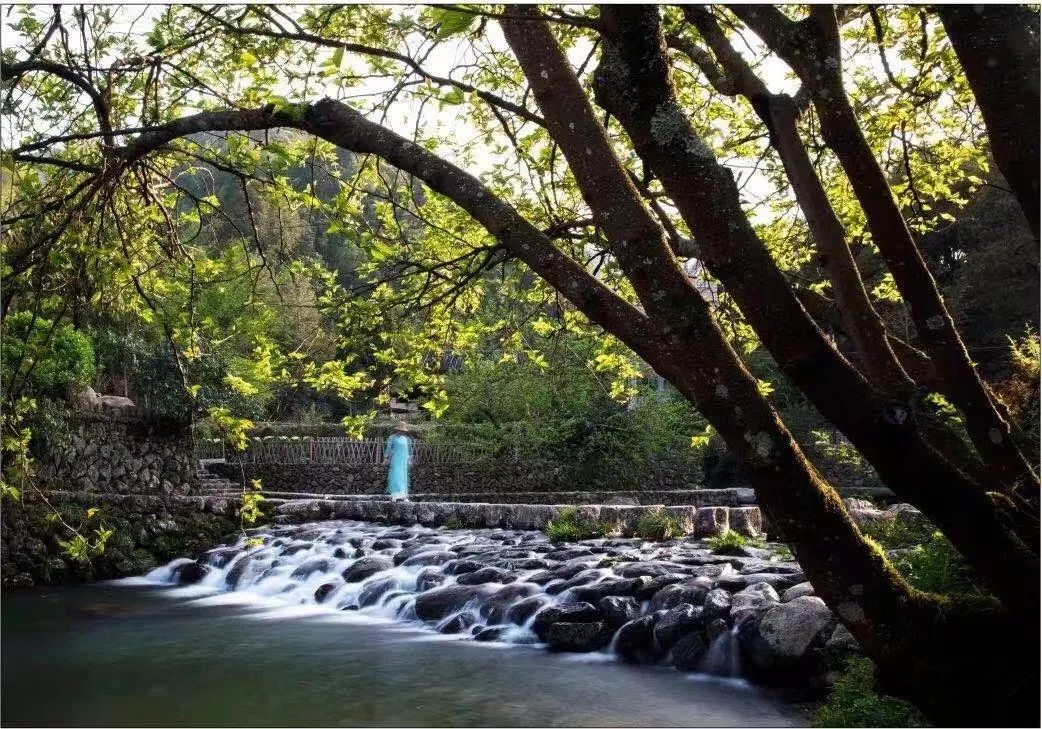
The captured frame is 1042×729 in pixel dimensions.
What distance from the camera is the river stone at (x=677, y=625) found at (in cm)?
798

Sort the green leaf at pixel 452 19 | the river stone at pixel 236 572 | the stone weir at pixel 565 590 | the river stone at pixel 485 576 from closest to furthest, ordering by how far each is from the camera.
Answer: the green leaf at pixel 452 19, the stone weir at pixel 565 590, the river stone at pixel 485 576, the river stone at pixel 236 572

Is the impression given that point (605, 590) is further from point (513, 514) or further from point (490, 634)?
point (513, 514)

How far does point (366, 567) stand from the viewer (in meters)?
12.2

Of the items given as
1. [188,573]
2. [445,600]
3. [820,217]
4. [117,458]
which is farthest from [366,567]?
[820,217]

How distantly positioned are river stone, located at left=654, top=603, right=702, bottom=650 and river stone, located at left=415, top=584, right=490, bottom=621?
7.99 ft

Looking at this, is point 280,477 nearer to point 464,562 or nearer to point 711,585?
point 464,562

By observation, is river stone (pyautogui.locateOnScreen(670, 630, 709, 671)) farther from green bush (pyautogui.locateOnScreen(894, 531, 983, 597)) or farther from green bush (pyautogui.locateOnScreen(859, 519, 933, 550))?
green bush (pyautogui.locateOnScreen(894, 531, 983, 597))

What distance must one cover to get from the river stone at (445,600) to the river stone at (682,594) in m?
2.11

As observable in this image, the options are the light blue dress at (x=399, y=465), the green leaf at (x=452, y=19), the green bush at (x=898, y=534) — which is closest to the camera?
the green leaf at (x=452, y=19)

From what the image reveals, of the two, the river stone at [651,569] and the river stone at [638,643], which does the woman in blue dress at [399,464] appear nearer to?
the river stone at [651,569]

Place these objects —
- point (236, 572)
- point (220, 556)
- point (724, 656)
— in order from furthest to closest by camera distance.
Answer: point (220, 556)
point (236, 572)
point (724, 656)

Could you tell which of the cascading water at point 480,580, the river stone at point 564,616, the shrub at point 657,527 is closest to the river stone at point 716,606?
the cascading water at point 480,580

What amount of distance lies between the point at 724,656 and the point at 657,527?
5.89 m

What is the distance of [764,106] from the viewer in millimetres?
3410
